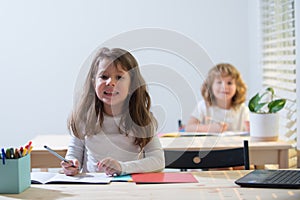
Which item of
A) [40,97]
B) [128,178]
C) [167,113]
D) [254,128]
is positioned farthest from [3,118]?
[128,178]

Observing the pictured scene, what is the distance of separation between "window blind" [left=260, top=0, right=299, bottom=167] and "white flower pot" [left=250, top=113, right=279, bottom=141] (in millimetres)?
141

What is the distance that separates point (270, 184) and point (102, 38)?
3.15 m

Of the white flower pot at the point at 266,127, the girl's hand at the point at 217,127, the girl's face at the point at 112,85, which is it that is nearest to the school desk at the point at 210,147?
the white flower pot at the point at 266,127

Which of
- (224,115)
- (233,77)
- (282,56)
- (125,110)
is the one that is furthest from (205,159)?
(233,77)

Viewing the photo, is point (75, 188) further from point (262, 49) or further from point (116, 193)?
point (262, 49)

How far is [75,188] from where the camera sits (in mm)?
1688

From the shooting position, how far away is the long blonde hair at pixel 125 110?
2.24 meters

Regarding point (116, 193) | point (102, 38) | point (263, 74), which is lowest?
point (116, 193)

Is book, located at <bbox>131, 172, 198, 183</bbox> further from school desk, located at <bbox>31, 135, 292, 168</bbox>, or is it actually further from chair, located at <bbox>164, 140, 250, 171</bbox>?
school desk, located at <bbox>31, 135, 292, 168</bbox>

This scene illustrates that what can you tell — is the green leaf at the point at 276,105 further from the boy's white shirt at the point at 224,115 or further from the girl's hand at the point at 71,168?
the girl's hand at the point at 71,168

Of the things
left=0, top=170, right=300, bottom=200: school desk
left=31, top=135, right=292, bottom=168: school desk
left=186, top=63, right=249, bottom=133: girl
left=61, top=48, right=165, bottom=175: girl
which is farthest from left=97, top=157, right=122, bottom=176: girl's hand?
left=186, top=63, right=249, bottom=133: girl

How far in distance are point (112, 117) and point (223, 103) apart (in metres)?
1.66

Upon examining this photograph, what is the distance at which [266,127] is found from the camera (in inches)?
118

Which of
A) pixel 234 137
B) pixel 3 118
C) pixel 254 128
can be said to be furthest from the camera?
pixel 3 118
